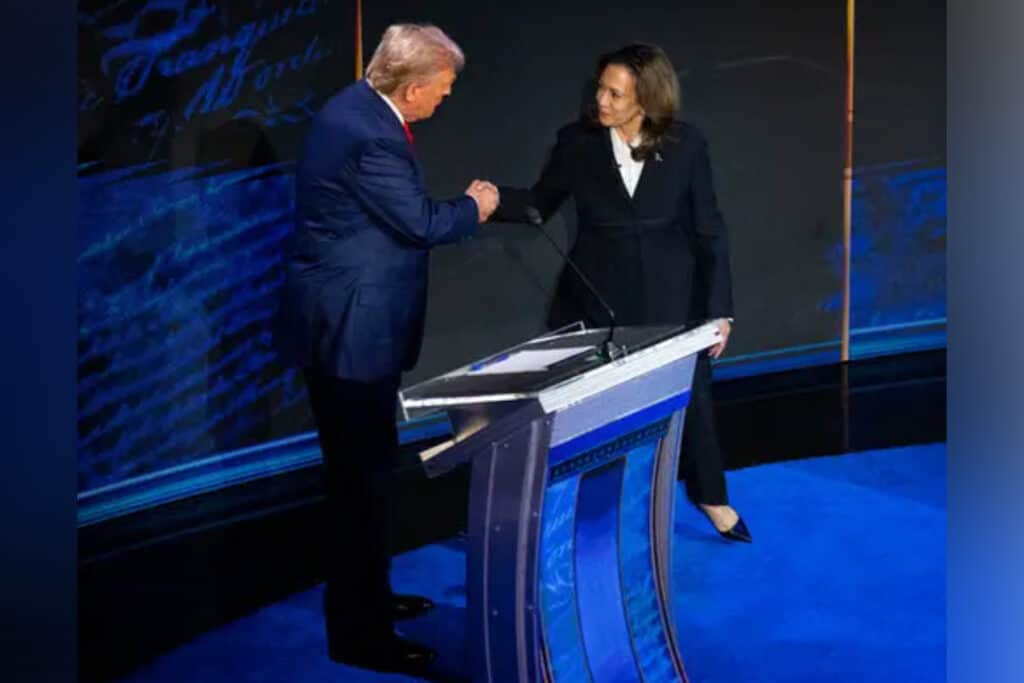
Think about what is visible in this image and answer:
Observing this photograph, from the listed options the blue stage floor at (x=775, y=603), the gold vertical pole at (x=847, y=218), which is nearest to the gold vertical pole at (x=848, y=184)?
the gold vertical pole at (x=847, y=218)

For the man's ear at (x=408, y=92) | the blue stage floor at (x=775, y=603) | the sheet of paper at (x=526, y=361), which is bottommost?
the blue stage floor at (x=775, y=603)

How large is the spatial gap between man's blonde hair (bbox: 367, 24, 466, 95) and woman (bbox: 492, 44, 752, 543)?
77cm

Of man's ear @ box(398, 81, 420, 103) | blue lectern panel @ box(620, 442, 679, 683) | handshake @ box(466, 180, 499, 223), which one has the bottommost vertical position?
blue lectern panel @ box(620, 442, 679, 683)

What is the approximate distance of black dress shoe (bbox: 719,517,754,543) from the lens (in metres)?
4.46

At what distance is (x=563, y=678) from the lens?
9.05 ft

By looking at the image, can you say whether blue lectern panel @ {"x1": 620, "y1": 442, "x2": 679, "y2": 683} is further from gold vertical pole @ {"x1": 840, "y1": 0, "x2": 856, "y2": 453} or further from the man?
gold vertical pole @ {"x1": 840, "y1": 0, "x2": 856, "y2": 453}

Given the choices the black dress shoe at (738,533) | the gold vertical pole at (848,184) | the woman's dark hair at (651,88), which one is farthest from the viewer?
the gold vertical pole at (848,184)

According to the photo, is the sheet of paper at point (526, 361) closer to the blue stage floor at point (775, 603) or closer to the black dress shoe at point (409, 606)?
the blue stage floor at point (775, 603)

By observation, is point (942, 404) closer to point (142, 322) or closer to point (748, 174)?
point (748, 174)

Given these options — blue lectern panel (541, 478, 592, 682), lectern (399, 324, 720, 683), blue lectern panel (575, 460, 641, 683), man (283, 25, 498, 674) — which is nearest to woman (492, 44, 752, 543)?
man (283, 25, 498, 674)

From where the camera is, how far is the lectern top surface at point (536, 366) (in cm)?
258

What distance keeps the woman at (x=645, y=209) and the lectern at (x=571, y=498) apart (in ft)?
4.00

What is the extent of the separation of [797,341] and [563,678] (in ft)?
10.5

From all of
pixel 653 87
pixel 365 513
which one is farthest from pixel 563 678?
pixel 653 87
